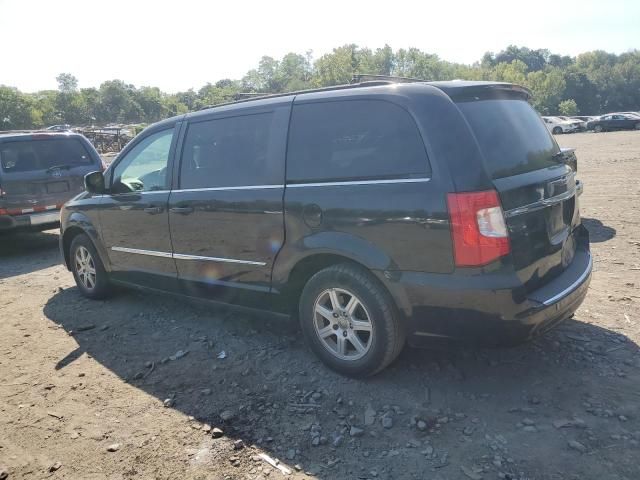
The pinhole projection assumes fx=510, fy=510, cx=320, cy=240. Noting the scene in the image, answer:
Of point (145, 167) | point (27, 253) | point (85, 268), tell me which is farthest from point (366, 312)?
point (27, 253)

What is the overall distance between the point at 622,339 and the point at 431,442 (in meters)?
1.96

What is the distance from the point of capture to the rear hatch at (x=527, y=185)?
2941 millimetres

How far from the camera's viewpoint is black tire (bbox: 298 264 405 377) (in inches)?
126

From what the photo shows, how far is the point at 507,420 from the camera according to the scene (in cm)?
296

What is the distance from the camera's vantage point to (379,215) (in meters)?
3.08

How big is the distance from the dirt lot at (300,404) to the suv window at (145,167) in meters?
1.29

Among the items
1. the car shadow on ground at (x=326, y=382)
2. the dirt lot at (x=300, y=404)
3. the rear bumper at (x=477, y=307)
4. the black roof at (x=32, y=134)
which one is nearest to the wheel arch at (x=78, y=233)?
the dirt lot at (x=300, y=404)

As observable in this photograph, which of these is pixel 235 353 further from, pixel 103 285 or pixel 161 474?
pixel 103 285

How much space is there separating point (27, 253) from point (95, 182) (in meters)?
4.03

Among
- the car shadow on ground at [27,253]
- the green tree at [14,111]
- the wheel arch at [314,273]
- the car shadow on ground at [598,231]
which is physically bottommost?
the car shadow on ground at [598,231]

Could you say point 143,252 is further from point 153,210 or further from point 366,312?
point 366,312

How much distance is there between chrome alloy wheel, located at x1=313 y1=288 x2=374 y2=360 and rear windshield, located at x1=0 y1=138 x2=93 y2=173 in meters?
6.43

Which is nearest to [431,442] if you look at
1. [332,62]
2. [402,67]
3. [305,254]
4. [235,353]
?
[305,254]

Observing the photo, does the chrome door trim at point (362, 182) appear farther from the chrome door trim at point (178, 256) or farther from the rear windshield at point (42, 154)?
the rear windshield at point (42, 154)
